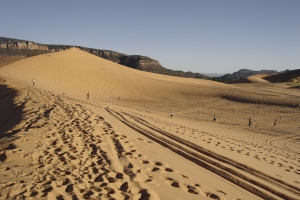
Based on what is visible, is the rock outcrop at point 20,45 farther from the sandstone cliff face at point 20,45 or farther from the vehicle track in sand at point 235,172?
the vehicle track in sand at point 235,172

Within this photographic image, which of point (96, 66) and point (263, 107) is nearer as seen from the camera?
point (263, 107)

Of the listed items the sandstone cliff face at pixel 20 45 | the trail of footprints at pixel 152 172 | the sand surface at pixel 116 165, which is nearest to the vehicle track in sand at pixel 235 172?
the sand surface at pixel 116 165

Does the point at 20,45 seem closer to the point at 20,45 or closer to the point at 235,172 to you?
the point at 20,45

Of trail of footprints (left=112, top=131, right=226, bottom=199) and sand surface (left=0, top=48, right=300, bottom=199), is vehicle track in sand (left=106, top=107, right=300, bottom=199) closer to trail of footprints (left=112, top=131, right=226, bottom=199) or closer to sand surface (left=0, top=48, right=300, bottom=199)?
sand surface (left=0, top=48, right=300, bottom=199)

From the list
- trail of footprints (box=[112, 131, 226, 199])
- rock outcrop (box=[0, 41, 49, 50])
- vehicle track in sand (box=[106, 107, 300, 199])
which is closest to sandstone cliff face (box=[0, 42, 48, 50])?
rock outcrop (box=[0, 41, 49, 50])

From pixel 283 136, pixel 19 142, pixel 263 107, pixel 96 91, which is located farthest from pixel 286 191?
pixel 96 91

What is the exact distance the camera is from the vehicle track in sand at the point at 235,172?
227 inches

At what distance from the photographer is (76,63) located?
48.9 m

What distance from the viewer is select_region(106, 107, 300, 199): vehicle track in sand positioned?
18.9ft

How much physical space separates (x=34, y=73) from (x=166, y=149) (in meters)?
36.8

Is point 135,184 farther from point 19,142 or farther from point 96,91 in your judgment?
point 96,91

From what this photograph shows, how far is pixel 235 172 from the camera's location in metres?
6.68

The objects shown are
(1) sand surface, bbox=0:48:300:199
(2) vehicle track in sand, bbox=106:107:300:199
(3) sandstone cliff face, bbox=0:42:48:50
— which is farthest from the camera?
(3) sandstone cliff face, bbox=0:42:48:50

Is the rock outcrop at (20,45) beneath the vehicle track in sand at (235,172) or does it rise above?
above
